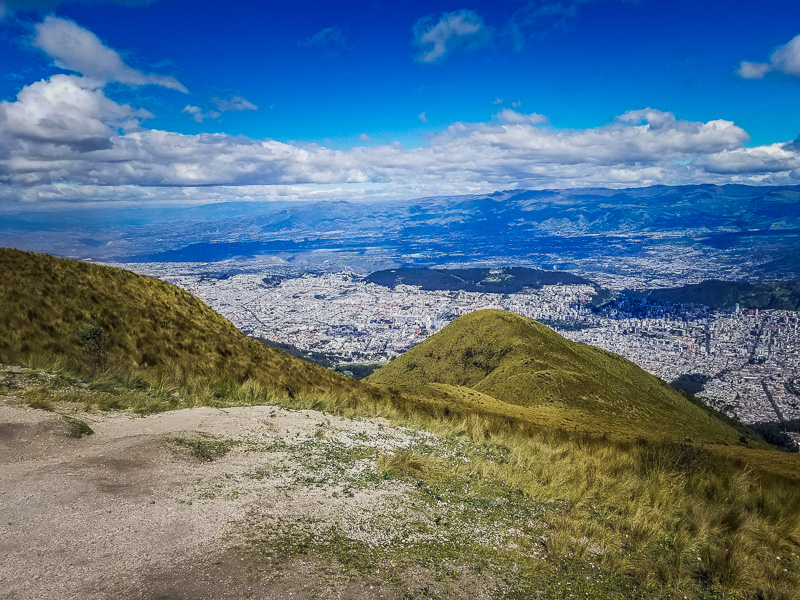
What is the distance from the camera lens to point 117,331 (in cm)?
1523

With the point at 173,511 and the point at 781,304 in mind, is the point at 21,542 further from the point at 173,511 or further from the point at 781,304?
the point at 781,304

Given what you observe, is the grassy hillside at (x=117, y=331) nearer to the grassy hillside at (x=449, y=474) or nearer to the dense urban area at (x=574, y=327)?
the grassy hillside at (x=449, y=474)

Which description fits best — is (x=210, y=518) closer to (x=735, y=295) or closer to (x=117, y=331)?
(x=117, y=331)

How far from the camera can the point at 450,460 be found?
380 inches

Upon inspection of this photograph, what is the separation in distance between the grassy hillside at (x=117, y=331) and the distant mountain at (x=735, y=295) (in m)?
183

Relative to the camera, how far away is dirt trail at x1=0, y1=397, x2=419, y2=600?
13.6 feet

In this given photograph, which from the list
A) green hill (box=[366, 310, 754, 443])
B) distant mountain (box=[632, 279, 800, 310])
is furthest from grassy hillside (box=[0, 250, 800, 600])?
distant mountain (box=[632, 279, 800, 310])

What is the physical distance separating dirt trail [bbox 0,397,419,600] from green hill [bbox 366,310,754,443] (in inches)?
628

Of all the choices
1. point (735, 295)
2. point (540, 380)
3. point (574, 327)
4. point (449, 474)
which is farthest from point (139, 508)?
point (735, 295)

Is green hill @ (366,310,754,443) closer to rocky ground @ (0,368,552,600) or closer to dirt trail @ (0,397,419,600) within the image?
rocky ground @ (0,368,552,600)

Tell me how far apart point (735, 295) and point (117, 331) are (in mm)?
201706

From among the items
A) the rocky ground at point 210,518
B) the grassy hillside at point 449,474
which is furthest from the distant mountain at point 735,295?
the rocky ground at point 210,518

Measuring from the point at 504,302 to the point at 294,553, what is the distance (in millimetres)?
162395

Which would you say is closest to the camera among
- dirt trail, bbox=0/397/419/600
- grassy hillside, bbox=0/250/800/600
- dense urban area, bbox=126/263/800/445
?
dirt trail, bbox=0/397/419/600
